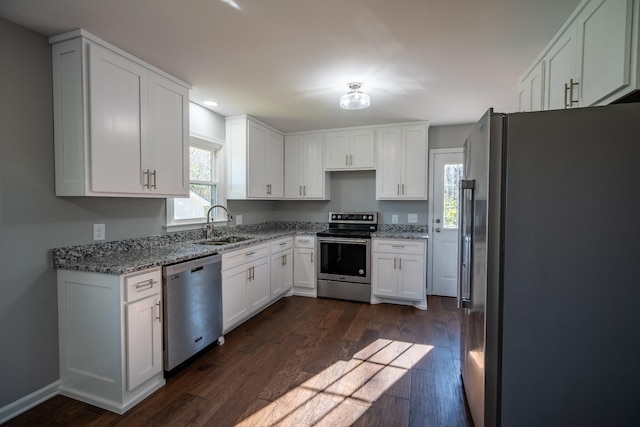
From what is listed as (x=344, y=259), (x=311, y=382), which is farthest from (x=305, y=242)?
(x=311, y=382)

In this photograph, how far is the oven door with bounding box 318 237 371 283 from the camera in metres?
3.94

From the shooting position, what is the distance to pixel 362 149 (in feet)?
13.8

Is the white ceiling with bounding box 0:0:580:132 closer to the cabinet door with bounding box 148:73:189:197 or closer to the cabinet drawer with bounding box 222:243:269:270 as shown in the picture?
the cabinet door with bounding box 148:73:189:197

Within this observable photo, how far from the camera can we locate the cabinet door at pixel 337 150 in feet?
14.0

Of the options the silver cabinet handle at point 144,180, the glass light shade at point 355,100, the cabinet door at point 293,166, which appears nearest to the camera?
the silver cabinet handle at point 144,180

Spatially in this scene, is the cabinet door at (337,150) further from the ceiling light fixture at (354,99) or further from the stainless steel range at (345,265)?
the ceiling light fixture at (354,99)

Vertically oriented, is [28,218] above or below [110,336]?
above

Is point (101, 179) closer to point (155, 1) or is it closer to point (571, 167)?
point (155, 1)

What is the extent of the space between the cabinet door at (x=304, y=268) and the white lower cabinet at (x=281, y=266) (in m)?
0.07

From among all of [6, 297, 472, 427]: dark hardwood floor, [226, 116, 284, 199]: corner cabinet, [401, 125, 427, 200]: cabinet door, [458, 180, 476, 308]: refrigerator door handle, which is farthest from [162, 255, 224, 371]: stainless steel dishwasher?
[401, 125, 427, 200]: cabinet door

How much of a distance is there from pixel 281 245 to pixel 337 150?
5.26 feet

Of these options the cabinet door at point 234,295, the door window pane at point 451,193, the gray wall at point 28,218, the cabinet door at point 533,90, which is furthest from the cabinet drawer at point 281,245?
the cabinet door at point 533,90

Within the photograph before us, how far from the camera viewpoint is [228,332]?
3.03 meters

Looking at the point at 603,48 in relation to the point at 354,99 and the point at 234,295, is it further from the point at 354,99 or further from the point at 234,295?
the point at 234,295
